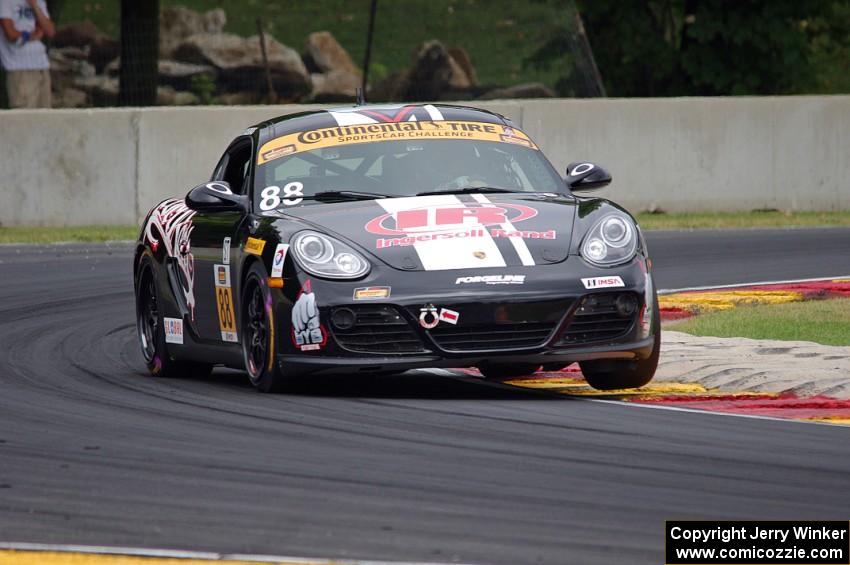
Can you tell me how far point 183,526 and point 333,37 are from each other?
19.9m

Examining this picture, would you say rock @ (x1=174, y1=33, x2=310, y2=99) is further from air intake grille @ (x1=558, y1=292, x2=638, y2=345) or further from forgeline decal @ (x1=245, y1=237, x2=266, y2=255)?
air intake grille @ (x1=558, y1=292, x2=638, y2=345)

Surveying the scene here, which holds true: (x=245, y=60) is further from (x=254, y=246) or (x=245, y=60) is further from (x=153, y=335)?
(x=254, y=246)

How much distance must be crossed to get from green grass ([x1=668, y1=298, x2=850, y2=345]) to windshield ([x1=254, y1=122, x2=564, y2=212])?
1850 mm

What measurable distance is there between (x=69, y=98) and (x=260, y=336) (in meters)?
14.8

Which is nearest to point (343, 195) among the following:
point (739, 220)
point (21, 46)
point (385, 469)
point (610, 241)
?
point (610, 241)

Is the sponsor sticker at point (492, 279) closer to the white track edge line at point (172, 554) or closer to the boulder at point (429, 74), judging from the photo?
the white track edge line at point (172, 554)

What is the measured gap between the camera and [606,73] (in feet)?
95.3

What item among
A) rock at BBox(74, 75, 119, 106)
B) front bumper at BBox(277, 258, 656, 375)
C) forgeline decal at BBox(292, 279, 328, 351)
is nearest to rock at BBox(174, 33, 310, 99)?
rock at BBox(74, 75, 119, 106)

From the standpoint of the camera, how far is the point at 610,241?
8828 mm

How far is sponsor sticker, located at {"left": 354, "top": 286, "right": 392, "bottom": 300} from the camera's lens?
8.49 m

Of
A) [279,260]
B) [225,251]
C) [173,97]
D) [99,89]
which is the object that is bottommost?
[173,97]

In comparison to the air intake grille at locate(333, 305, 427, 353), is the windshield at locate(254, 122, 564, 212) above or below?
above

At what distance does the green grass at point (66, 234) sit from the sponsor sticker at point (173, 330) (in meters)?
8.68

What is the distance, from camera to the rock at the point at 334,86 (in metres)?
24.7
